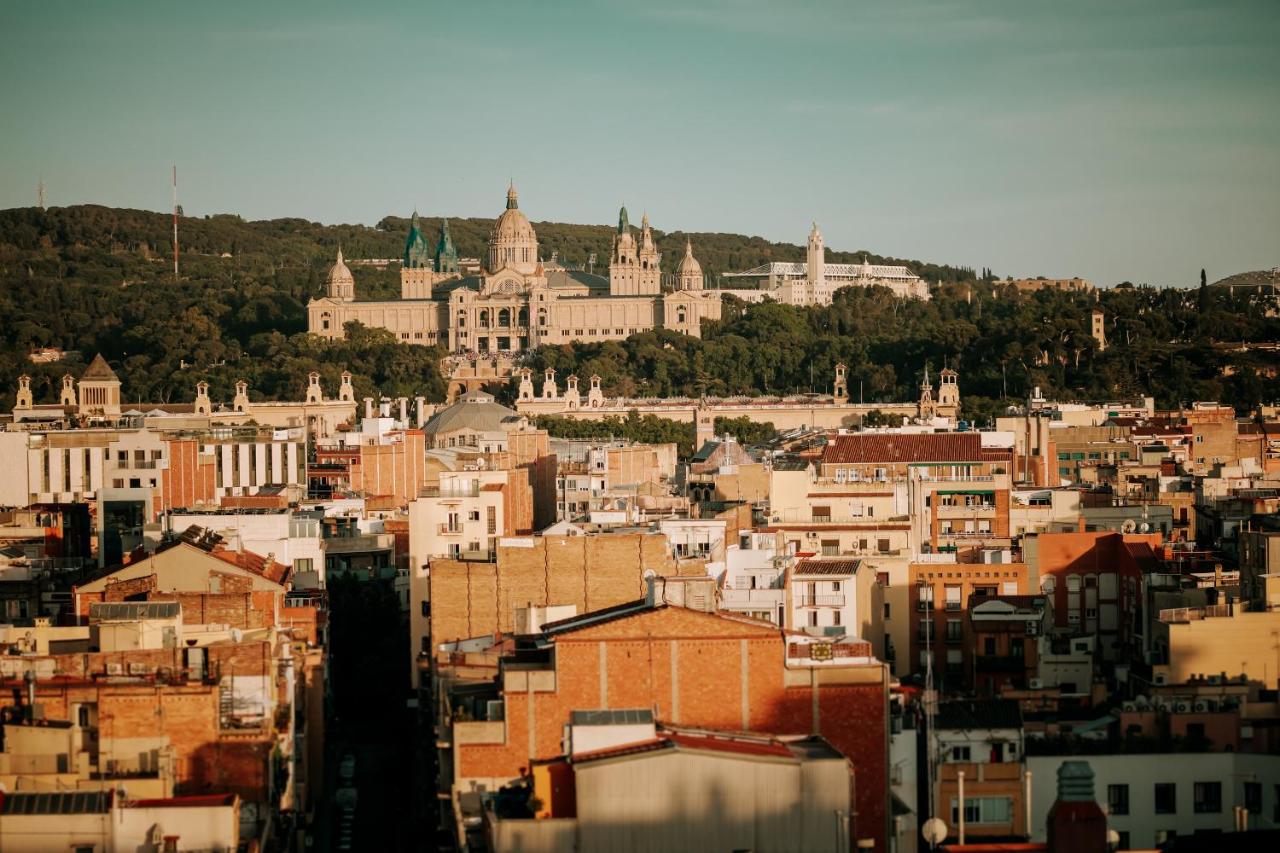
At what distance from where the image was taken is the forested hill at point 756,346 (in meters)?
121

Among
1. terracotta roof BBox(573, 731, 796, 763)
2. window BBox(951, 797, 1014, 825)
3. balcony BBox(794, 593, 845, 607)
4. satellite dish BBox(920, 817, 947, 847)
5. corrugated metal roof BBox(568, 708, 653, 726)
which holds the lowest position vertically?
window BBox(951, 797, 1014, 825)

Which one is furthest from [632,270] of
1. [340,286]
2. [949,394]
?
[949,394]

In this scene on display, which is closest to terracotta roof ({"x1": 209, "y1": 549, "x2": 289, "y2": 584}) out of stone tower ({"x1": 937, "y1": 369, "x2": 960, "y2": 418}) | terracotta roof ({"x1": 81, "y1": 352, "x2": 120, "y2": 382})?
stone tower ({"x1": 937, "y1": 369, "x2": 960, "y2": 418})

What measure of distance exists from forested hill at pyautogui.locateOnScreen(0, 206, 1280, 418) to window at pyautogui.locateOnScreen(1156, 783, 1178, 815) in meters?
85.6

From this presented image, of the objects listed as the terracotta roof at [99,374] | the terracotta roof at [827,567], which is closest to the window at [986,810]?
the terracotta roof at [827,567]

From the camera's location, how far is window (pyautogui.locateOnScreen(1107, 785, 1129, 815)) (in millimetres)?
28328

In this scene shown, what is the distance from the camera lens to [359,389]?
144 metres

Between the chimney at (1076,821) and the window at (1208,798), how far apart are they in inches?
216

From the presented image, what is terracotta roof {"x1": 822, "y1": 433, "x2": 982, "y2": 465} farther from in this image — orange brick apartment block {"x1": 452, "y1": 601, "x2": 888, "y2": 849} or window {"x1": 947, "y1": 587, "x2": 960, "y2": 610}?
orange brick apartment block {"x1": 452, "y1": 601, "x2": 888, "y2": 849}

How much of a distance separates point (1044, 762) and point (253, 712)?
8130 millimetres

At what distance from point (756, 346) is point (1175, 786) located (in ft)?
457

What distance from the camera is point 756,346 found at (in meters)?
168

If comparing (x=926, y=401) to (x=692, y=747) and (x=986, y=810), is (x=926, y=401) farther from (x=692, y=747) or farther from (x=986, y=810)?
(x=692, y=747)

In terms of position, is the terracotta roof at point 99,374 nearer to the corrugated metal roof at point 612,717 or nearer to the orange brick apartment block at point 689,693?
the orange brick apartment block at point 689,693
